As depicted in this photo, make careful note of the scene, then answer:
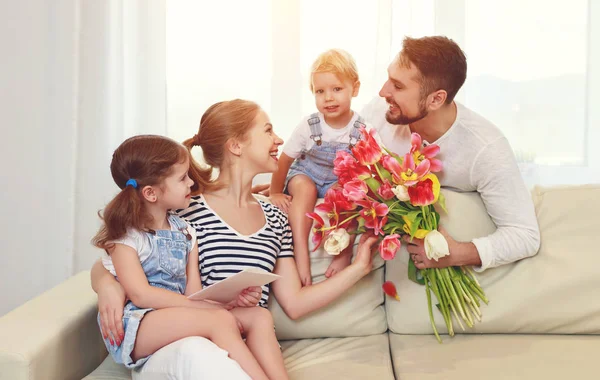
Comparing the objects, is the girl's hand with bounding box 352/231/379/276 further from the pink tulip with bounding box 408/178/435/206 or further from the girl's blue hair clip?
the girl's blue hair clip

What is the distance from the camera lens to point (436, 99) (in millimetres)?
2166

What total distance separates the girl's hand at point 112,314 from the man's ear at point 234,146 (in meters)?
0.56

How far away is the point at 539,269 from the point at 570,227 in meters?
0.18

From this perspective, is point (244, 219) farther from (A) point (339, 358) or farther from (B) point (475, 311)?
(B) point (475, 311)

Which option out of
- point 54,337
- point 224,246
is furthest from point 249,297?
point 54,337

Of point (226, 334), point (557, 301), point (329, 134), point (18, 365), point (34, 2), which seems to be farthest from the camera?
point (34, 2)

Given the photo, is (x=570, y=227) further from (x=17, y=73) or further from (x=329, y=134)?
(x=17, y=73)

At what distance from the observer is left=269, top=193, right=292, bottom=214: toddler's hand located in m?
2.24

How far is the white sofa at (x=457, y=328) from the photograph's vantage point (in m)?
1.85

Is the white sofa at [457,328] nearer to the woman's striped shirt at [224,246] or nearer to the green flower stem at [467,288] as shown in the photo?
the green flower stem at [467,288]

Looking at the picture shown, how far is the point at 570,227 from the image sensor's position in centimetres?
214

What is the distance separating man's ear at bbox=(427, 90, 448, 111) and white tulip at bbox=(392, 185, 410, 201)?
423 mm

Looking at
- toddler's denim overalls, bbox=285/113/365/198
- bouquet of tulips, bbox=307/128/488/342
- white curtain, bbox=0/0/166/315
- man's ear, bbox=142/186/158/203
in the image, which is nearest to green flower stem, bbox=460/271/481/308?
bouquet of tulips, bbox=307/128/488/342

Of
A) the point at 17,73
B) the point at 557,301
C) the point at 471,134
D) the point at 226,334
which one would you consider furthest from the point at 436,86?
the point at 17,73
